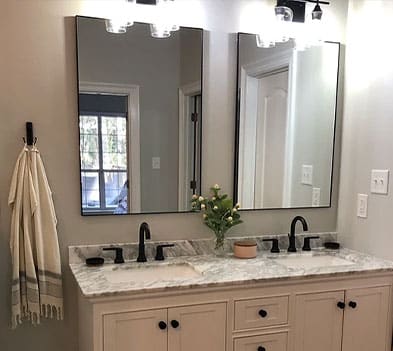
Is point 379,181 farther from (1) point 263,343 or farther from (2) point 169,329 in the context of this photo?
(2) point 169,329

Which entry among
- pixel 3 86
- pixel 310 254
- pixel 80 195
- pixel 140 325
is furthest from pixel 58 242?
pixel 310 254

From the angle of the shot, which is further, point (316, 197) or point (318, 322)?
point (316, 197)

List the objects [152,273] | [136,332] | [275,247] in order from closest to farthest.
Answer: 1. [136,332]
2. [152,273]
3. [275,247]

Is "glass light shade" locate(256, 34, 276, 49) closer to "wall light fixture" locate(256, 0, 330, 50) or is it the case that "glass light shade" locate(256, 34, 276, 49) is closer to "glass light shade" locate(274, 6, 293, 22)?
"wall light fixture" locate(256, 0, 330, 50)

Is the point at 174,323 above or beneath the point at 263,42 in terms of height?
beneath

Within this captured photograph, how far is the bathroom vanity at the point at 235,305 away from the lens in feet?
5.74

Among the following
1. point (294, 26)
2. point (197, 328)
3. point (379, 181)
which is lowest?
point (197, 328)

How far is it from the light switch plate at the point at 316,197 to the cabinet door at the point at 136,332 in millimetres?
1241

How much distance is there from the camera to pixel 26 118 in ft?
6.59

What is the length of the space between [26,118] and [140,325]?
1103mm

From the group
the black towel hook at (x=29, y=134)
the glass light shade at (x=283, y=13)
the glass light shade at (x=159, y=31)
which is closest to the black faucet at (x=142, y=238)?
the black towel hook at (x=29, y=134)

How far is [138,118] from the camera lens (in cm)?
219

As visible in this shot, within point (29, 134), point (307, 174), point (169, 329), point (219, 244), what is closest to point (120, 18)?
point (29, 134)

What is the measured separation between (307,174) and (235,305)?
102cm
